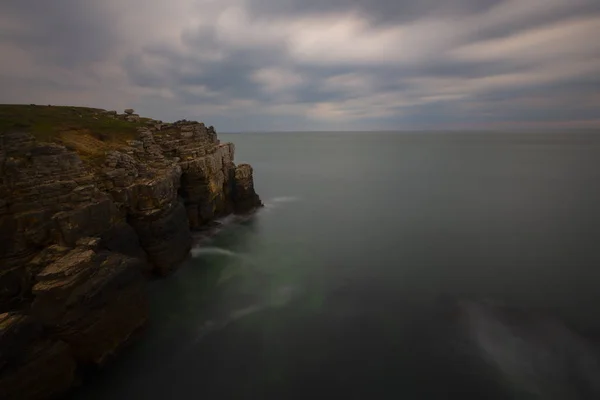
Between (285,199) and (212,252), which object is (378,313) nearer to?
(212,252)

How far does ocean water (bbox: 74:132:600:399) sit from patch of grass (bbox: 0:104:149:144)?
46.3 feet

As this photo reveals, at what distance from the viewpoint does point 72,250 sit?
16859 millimetres

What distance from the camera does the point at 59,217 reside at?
17.3 m

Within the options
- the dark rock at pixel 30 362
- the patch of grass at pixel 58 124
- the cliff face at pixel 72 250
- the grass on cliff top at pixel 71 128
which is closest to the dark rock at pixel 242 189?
the patch of grass at pixel 58 124

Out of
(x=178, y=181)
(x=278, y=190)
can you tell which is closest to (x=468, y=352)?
(x=178, y=181)

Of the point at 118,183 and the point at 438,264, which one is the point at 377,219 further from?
the point at 118,183

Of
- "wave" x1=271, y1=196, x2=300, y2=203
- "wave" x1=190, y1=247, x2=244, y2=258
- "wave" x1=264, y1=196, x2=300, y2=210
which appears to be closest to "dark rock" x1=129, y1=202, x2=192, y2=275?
"wave" x1=190, y1=247, x2=244, y2=258

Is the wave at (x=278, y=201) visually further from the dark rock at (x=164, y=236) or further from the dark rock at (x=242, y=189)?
the dark rock at (x=164, y=236)

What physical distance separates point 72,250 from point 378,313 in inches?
750

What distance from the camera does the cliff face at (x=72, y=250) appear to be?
44.5 ft

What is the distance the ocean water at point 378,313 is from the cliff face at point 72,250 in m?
2.09

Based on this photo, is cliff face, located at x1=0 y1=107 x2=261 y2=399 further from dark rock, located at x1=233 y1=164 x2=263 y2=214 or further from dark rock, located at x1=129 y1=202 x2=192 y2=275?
dark rock, located at x1=233 y1=164 x2=263 y2=214

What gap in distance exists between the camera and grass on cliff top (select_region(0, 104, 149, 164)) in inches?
981

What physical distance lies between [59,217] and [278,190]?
47226mm
